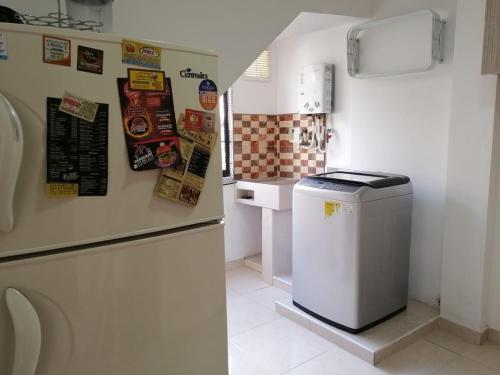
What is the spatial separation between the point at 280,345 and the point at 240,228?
145cm

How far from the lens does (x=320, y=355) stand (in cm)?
219

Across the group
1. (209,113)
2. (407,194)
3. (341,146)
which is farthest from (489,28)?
(209,113)

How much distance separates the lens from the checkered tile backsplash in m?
3.47

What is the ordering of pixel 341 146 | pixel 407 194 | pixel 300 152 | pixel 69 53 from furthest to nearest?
pixel 300 152, pixel 341 146, pixel 407 194, pixel 69 53

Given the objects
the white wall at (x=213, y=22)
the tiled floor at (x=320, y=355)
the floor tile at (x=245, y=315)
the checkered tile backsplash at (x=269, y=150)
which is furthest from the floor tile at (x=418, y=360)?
the white wall at (x=213, y=22)

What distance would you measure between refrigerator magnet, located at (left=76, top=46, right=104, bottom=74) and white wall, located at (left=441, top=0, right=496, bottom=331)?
2.06 m

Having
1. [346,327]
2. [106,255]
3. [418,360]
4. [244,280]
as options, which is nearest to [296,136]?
[244,280]

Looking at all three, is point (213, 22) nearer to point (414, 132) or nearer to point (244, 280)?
point (414, 132)

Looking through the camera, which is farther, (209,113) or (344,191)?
(344,191)

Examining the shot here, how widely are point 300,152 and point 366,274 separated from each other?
155cm

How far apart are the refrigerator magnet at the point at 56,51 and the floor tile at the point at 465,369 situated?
2.23m

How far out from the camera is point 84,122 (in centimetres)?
79

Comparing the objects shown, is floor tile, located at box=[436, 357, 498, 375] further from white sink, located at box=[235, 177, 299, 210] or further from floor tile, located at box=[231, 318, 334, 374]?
white sink, located at box=[235, 177, 299, 210]

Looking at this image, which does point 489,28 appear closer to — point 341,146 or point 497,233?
point 497,233
